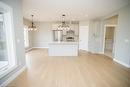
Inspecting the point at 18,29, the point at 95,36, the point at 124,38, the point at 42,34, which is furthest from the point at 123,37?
the point at 42,34

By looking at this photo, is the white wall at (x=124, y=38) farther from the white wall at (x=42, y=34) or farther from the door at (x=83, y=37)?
the white wall at (x=42, y=34)

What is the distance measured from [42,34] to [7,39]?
6.08 meters

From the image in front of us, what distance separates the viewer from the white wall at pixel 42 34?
343 inches

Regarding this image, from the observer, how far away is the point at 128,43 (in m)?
3.79

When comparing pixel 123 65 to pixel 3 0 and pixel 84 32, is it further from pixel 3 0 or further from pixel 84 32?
pixel 3 0

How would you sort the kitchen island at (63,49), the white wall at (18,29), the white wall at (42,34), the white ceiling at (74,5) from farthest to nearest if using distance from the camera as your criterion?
the white wall at (42,34)
the kitchen island at (63,49)
the white ceiling at (74,5)
the white wall at (18,29)

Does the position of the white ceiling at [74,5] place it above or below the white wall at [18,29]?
above

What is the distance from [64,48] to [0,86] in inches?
163

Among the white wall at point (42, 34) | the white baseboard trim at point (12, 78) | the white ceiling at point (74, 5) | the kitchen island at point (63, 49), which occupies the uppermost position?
the white ceiling at point (74, 5)

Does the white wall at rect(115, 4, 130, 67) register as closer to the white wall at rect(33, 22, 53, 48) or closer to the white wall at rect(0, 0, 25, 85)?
the white wall at rect(0, 0, 25, 85)

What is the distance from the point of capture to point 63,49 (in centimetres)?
600

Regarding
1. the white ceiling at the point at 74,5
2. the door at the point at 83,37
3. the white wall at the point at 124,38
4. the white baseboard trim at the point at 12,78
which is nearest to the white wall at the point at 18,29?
the white baseboard trim at the point at 12,78

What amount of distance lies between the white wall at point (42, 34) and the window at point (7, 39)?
586cm

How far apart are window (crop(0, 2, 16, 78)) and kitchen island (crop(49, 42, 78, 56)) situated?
3.10 m
